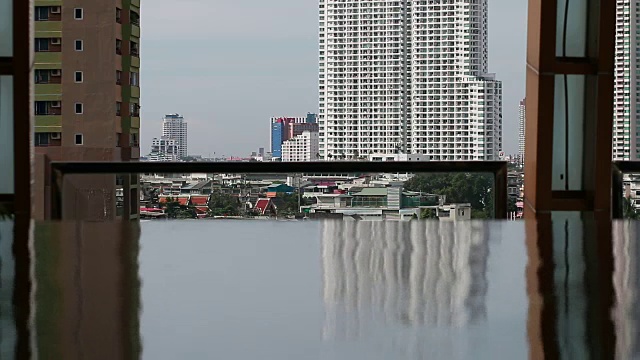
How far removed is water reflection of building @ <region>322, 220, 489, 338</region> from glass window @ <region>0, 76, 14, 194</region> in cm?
312

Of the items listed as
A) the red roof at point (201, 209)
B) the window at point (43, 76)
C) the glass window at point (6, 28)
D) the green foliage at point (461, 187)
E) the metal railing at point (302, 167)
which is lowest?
the red roof at point (201, 209)

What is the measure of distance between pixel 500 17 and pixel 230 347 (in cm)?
997

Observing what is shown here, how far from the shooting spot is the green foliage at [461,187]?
10.3 feet

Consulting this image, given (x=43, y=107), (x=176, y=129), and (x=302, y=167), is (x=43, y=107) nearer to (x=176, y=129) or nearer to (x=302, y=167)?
(x=176, y=129)

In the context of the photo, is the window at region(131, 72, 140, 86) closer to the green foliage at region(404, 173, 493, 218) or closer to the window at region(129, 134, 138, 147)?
the window at region(129, 134, 138, 147)

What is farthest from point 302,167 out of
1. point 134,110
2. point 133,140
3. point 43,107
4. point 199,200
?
point 133,140

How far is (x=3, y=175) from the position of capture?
3891 mm

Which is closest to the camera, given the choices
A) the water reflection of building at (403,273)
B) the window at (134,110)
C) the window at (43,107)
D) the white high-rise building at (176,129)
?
the water reflection of building at (403,273)

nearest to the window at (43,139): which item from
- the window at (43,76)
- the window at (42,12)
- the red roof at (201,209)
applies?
the window at (43,76)

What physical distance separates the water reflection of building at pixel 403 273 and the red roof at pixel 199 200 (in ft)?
10.7

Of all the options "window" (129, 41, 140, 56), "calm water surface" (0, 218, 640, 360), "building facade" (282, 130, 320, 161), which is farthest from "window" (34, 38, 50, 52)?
"calm water surface" (0, 218, 640, 360)

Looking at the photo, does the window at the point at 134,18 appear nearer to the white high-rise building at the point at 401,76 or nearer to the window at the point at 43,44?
the window at the point at 43,44

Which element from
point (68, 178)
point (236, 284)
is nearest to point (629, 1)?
point (68, 178)

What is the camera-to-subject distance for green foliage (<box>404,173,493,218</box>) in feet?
10.3
